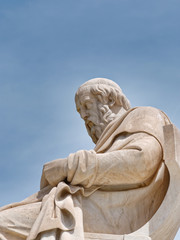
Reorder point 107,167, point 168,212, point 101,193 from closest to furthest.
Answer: point 168,212 < point 107,167 < point 101,193

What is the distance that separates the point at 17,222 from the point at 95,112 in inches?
84.3

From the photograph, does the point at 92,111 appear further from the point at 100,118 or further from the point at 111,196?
the point at 111,196

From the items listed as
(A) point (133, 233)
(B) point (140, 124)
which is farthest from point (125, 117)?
(A) point (133, 233)

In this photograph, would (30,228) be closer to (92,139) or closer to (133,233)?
(133,233)

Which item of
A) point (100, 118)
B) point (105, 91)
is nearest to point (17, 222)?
point (100, 118)

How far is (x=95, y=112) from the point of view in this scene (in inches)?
369

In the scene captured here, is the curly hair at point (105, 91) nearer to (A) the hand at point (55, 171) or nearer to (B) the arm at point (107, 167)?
(B) the arm at point (107, 167)

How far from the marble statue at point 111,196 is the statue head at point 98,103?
1.01 m

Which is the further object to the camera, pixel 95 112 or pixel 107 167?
pixel 95 112

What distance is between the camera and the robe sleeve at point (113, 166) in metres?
7.88

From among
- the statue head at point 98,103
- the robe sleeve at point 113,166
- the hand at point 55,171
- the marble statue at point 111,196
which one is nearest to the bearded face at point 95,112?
the statue head at point 98,103

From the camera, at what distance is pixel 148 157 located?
798 centimetres

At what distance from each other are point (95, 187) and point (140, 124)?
35.9 inches

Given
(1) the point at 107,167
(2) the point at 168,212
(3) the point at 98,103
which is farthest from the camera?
(3) the point at 98,103
